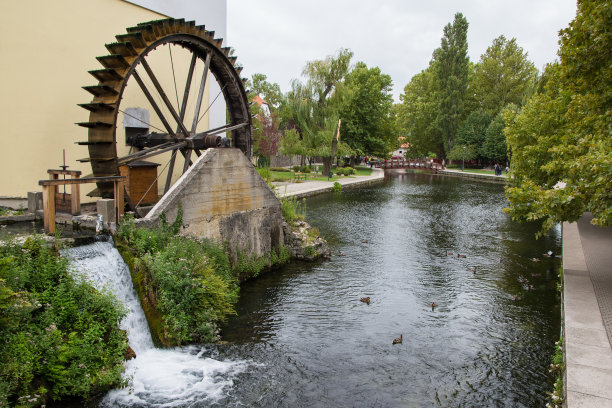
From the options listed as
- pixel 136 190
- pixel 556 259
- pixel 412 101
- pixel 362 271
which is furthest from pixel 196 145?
pixel 412 101

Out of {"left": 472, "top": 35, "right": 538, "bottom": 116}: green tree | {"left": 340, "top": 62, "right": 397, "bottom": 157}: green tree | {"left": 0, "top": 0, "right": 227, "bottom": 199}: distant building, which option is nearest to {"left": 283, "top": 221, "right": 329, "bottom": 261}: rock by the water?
{"left": 0, "top": 0, "right": 227, "bottom": 199}: distant building

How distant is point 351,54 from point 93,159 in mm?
31235

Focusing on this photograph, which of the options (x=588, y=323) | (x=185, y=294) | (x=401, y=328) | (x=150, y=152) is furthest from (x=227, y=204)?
(x=588, y=323)

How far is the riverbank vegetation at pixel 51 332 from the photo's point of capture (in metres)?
5.23

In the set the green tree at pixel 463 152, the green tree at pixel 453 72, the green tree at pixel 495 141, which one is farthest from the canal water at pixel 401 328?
the green tree at pixel 453 72

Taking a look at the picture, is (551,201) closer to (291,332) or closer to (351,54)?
(291,332)

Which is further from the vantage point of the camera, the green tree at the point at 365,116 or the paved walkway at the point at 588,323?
the green tree at the point at 365,116

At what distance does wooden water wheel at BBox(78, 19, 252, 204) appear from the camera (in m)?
9.86

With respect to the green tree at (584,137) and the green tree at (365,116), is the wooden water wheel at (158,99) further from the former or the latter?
the green tree at (365,116)

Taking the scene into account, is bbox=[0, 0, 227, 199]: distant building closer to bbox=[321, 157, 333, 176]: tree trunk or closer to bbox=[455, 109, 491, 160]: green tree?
bbox=[321, 157, 333, 176]: tree trunk


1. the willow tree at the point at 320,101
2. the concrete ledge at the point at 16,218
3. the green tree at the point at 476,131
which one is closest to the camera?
the concrete ledge at the point at 16,218

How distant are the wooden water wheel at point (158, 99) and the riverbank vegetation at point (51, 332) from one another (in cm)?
376

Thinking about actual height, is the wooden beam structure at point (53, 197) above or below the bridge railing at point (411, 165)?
below

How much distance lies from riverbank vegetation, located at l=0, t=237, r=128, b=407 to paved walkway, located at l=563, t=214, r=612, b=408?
5738mm
